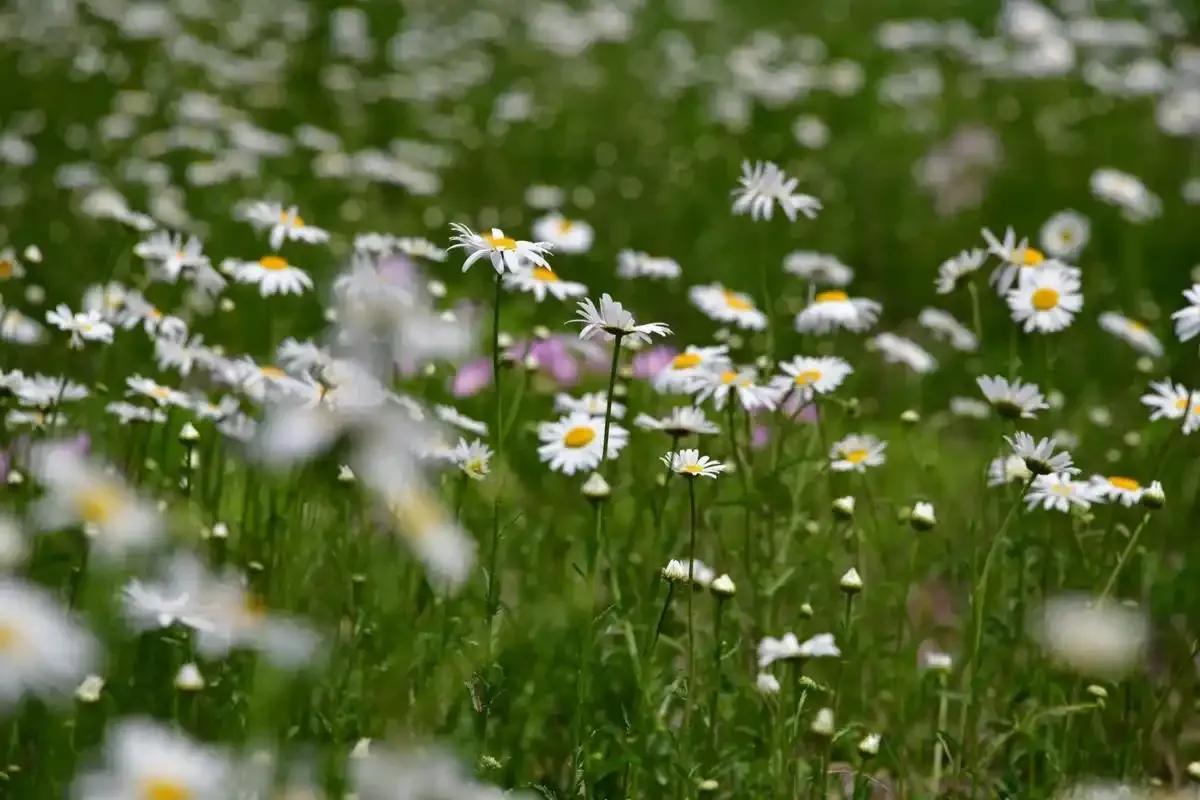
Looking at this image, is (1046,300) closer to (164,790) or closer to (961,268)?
(961,268)

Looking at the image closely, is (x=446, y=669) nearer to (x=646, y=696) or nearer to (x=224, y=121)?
(x=646, y=696)

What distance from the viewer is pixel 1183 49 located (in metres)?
5.88

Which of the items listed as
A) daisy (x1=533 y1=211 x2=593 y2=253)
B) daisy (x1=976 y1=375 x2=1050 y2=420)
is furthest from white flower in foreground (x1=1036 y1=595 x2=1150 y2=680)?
daisy (x1=533 y1=211 x2=593 y2=253)

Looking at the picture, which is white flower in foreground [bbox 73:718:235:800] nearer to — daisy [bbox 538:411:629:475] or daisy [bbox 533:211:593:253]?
daisy [bbox 538:411:629:475]

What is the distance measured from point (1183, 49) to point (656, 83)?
7.71 feet

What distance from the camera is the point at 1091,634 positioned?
4.52ft

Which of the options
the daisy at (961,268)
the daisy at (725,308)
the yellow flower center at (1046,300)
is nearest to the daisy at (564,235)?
the daisy at (725,308)

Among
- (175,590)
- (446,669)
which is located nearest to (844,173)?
(446,669)

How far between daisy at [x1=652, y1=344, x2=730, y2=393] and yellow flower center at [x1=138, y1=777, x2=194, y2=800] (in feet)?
3.47

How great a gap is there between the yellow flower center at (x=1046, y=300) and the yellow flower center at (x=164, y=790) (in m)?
1.53

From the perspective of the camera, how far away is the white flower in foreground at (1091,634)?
54.3 inches

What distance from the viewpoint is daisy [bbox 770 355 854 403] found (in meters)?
1.93

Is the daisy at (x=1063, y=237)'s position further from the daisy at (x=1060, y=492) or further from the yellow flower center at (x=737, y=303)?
the daisy at (x=1060, y=492)

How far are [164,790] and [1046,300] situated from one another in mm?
1558
